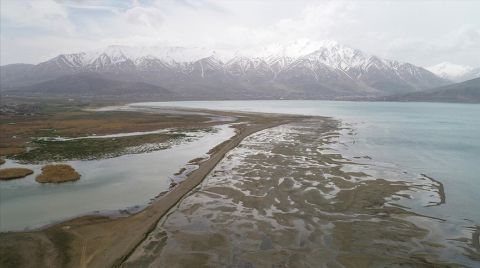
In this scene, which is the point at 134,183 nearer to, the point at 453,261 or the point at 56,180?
the point at 56,180

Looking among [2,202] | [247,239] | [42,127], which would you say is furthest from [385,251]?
[42,127]

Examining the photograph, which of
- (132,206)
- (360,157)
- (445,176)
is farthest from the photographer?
(360,157)

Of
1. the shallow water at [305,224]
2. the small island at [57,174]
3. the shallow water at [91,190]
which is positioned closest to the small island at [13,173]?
the shallow water at [91,190]

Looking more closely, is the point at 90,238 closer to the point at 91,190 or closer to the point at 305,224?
the point at 91,190

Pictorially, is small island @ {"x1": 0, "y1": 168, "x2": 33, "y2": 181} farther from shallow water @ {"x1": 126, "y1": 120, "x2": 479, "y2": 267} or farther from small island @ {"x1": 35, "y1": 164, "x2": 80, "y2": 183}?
shallow water @ {"x1": 126, "y1": 120, "x2": 479, "y2": 267}

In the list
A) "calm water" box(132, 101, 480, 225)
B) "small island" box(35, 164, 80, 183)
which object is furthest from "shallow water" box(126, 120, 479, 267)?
"small island" box(35, 164, 80, 183)

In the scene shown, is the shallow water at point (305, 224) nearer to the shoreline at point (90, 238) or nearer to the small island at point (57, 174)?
the shoreline at point (90, 238)
